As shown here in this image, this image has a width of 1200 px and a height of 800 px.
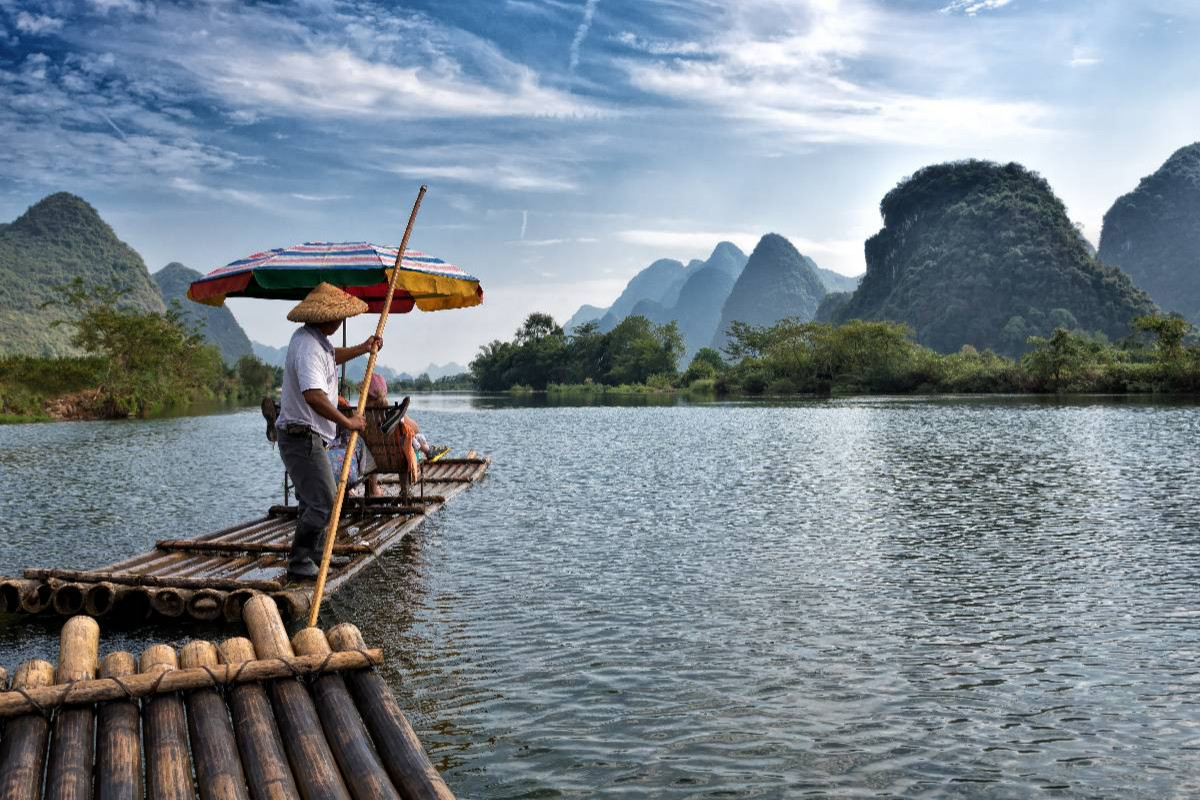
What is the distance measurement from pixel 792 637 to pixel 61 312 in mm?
188040

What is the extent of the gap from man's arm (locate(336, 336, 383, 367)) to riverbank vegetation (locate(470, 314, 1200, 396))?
69.4 metres

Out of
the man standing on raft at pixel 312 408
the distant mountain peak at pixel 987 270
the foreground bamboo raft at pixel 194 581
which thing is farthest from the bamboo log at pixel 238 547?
the distant mountain peak at pixel 987 270

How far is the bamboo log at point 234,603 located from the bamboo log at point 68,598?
4.85 feet

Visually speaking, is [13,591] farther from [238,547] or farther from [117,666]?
[117,666]

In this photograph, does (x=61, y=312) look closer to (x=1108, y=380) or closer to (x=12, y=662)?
(x=1108, y=380)

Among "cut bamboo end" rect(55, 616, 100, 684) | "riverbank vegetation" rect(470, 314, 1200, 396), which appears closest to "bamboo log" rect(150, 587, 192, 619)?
"cut bamboo end" rect(55, 616, 100, 684)

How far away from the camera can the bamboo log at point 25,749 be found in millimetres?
3774

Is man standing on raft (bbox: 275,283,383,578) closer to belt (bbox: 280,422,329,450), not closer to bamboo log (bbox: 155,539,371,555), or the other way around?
belt (bbox: 280,422,329,450)

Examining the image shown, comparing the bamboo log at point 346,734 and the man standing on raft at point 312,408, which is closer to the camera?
the bamboo log at point 346,734

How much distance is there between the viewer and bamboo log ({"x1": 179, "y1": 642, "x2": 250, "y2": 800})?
156 inches

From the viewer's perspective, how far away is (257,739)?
4.25 m

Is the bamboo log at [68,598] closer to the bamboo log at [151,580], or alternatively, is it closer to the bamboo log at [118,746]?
the bamboo log at [151,580]

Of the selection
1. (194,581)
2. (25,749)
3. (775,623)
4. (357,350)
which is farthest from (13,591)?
(775,623)

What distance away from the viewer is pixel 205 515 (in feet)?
53.3
